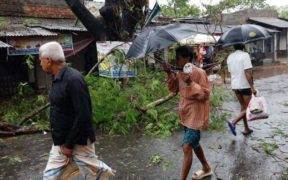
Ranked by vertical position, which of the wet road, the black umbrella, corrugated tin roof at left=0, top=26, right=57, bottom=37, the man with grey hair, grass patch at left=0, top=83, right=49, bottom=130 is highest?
corrugated tin roof at left=0, top=26, right=57, bottom=37

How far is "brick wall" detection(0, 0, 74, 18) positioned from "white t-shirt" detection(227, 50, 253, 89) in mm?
10003

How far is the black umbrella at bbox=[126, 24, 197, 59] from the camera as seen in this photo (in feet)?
14.0

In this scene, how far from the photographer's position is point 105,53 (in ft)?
28.5

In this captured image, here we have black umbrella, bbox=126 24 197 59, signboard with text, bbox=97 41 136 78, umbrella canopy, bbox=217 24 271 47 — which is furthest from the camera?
signboard with text, bbox=97 41 136 78

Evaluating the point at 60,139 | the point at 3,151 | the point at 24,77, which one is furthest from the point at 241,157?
the point at 24,77

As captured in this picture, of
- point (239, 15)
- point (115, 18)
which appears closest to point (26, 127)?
point (115, 18)

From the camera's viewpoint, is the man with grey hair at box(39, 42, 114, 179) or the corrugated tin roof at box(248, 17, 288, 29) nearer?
the man with grey hair at box(39, 42, 114, 179)

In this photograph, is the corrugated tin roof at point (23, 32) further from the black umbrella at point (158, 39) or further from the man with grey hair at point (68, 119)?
the man with grey hair at point (68, 119)

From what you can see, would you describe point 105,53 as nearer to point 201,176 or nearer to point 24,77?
point 201,176

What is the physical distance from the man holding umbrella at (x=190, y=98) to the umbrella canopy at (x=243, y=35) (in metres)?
2.17

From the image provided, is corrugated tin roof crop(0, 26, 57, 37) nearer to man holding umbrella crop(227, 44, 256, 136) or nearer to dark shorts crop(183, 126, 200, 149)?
man holding umbrella crop(227, 44, 256, 136)

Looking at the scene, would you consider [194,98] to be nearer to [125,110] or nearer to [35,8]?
[125,110]

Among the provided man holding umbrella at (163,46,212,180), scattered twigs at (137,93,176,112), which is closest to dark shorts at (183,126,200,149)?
man holding umbrella at (163,46,212,180)

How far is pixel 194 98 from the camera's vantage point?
4.07 metres
